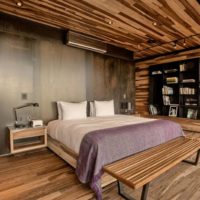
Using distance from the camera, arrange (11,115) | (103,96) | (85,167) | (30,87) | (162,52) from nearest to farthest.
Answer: (85,167)
(11,115)
(30,87)
(103,96)
(162,52)

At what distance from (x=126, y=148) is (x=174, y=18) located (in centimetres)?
244

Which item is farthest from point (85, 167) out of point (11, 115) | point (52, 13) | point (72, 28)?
point (72, 28)

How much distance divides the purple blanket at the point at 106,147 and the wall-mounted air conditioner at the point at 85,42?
2.30 metres

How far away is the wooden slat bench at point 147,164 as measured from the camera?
153 cm

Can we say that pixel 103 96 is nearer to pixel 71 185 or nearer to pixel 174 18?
pixel 174 18

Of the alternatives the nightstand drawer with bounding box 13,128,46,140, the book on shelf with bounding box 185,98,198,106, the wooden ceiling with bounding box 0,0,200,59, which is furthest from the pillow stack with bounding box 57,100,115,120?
the book on shelf with bounding box 185,98,198,106

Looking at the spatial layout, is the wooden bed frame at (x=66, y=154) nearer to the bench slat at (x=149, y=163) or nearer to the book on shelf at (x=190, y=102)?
the bench slat at (x=149, y=163)

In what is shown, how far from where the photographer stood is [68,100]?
383cm

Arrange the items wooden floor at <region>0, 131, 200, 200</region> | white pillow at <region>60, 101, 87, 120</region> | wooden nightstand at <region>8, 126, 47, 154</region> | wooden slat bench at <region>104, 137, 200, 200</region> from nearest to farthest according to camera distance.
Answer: wooden slat bench at <region>104, 137, 200, 200</region> → wooden floor at <region>0, 131, 200, 200</region> → wooden nightstand at <region>8, 126, 47, 154</region> → white pillow at <region>60, 101, 87, 120</region>

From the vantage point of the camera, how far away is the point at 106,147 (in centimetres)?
198

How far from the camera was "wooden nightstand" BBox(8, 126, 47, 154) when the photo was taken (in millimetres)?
2807

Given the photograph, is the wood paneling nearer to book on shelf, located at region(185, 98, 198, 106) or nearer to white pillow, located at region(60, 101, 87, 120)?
book on shelf, located at region(185, 98, 198, 106)

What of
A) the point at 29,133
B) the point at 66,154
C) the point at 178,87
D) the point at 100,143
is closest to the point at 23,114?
the point at 29,133

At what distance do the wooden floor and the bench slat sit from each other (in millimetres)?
361
